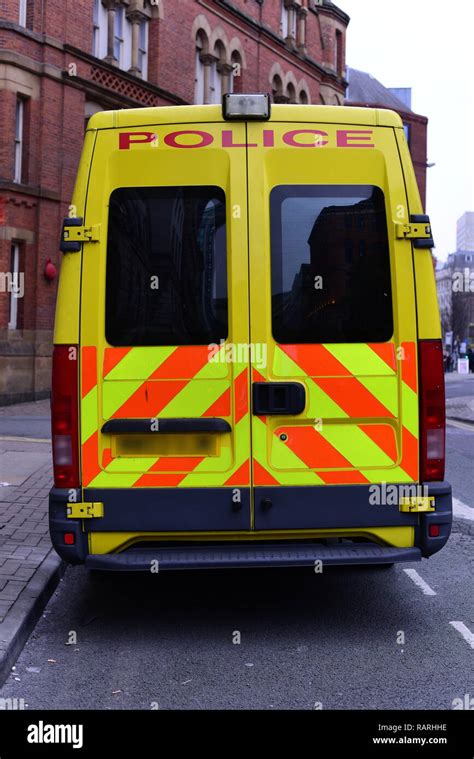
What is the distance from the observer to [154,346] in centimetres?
489

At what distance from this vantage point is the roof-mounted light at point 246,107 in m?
4.93

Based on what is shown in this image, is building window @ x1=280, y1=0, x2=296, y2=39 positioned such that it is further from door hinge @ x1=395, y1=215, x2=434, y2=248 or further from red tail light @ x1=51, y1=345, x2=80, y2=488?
red tail light @ x1=51, y1=345, x2=80, y2=488

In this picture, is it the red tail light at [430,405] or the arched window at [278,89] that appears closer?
the red tail light at [430,405]

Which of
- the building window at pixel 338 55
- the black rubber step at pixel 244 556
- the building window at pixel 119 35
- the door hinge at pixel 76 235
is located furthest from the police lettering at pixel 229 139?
the building window at pixel 338 55

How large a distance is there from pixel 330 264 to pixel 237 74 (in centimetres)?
2860

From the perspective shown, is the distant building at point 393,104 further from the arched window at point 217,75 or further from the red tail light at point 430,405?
the red tail light at point 430,405

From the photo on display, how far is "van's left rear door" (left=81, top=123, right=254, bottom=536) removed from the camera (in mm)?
4871

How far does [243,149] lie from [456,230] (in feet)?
580

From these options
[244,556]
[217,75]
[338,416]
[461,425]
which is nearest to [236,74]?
[217,75]

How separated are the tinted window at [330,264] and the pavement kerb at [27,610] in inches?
80.6

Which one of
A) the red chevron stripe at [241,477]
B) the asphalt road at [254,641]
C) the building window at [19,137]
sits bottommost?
the asphalt road at [254,641]

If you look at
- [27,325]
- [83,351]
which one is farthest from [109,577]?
[27,325]

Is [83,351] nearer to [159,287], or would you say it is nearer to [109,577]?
[159,287]
